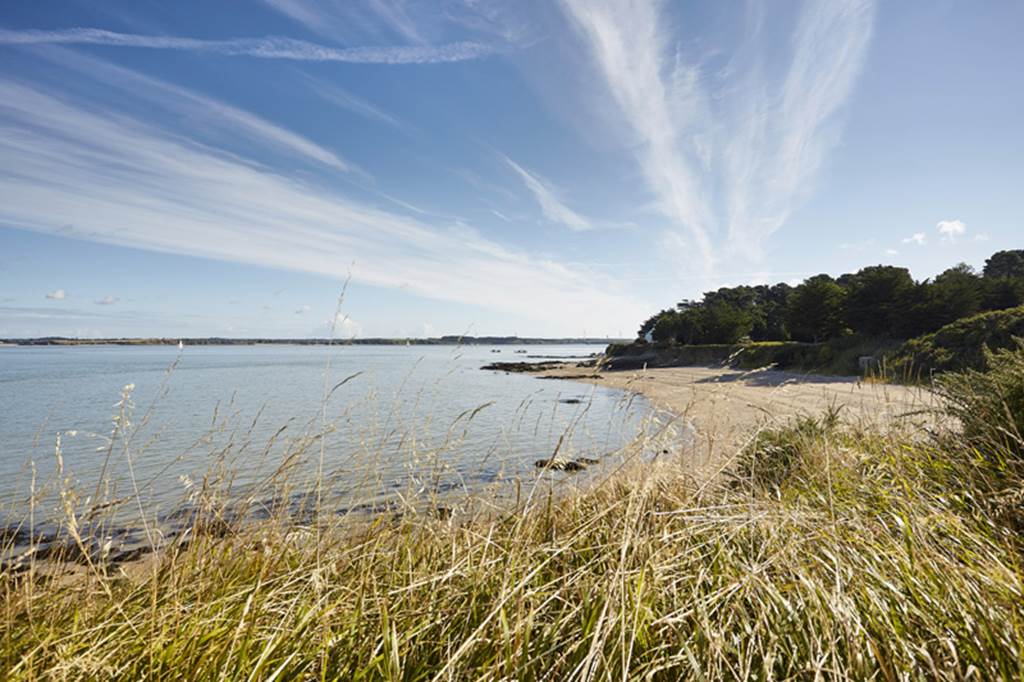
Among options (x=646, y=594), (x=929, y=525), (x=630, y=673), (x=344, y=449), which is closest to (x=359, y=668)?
(x=630, y=673)

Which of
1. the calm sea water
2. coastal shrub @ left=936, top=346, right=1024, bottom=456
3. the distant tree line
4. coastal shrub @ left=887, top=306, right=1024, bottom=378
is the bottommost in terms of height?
the calm sea water

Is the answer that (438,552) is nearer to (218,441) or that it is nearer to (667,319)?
(218,441)

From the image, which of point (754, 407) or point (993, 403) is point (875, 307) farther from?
point (754, 407)

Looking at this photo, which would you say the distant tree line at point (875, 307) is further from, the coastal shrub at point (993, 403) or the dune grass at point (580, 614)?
→ the dune grass at point (580, 614)

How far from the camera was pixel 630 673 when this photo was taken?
5.28ft

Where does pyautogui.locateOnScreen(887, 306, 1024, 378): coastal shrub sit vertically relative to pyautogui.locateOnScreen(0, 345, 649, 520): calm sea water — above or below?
above

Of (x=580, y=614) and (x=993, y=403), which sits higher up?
(x=993, y=403)

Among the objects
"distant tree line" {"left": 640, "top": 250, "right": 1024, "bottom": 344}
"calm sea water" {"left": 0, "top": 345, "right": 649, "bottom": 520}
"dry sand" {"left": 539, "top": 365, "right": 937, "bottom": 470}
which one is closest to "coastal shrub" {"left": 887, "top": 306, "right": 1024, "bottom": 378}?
"dry sand" {"left": 539, "top": 365, "right": 937, "bottom": 470}

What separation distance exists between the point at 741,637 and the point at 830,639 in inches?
10.5

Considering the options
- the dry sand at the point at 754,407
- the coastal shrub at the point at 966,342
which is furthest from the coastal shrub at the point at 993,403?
the coastal shrub at the point at 966,342

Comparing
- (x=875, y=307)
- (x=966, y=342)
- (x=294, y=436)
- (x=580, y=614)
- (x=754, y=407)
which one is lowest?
(x=294, y=436)

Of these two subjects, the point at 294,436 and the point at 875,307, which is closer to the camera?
the point at 294,436

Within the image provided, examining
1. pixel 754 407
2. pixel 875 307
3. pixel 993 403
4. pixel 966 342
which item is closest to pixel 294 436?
pixel 754 407

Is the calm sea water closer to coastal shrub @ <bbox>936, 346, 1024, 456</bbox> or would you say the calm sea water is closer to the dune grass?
the dune grass
